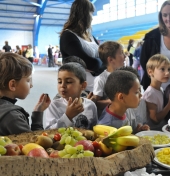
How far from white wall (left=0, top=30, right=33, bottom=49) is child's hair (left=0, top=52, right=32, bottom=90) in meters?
22.9

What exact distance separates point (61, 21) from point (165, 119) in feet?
74.2

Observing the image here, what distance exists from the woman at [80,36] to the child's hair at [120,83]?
43 centimetres

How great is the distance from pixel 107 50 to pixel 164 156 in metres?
1.41

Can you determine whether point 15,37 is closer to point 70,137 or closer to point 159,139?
point 159,139

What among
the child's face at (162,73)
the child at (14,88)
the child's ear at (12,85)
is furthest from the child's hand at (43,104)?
the child's face at (162,73)

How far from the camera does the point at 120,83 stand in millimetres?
1760

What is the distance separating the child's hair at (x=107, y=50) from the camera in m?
2.44

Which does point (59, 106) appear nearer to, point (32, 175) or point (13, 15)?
point (32, 175)

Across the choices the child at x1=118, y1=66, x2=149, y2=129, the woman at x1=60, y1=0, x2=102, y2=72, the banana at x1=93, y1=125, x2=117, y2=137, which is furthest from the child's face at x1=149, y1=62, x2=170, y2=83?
the banana at x1=93, y1=125, x2=117, y2=137

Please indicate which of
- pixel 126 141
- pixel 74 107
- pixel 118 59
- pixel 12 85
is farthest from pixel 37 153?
pixel 118 59

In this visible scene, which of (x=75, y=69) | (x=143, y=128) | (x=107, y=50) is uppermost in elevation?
(x=107, y=50)

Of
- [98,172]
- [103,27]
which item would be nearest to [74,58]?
[98,172]

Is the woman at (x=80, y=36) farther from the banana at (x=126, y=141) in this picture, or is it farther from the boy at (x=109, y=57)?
the banana at (x=126, y=141)

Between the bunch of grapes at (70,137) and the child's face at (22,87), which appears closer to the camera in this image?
the bunch of grapes at (70,137)
